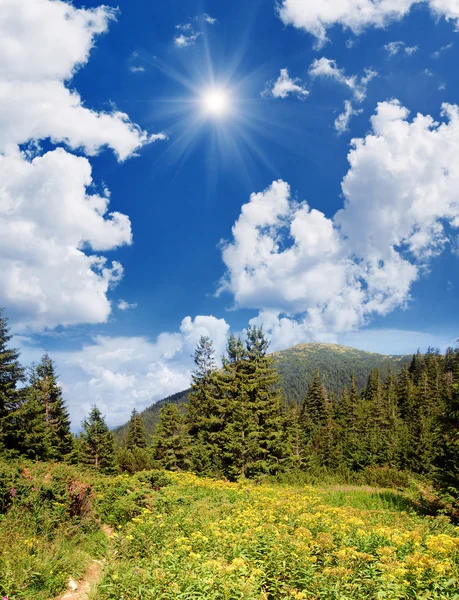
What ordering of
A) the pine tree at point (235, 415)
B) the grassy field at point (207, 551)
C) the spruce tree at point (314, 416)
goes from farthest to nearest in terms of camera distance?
the spruce tree at point (314, 416) < the pine tree at point (235, 415) < the grassy field at point (207, 551)

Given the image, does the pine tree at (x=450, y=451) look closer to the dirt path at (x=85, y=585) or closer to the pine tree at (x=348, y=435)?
the dirt path at (x=85, y=585)

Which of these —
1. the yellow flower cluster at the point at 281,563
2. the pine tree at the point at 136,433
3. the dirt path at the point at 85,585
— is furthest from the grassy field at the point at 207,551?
the pine tree at the point at 136,433

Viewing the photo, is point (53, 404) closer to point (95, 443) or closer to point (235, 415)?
point (95, 443)

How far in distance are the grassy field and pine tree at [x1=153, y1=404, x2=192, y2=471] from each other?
65.2ft

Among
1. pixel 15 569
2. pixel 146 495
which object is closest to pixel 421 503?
pixel 146 495

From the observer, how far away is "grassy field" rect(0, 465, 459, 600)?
4691 millimetres

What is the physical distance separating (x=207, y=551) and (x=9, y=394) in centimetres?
2399

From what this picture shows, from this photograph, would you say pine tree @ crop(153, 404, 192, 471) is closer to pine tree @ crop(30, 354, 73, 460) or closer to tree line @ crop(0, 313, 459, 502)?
tree line @ crop(0, 313, 459, 502)

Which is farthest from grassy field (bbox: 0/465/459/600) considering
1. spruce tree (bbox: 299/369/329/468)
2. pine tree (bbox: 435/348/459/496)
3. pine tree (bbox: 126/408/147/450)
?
spruce tree (bbox: 299/369/329/468)

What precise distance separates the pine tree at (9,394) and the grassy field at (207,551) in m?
14.4

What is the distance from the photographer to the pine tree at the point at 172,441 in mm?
31344

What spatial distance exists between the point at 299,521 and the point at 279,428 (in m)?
21.6

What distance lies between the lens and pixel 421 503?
1548 centimetres

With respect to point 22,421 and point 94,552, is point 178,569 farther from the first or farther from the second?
point 22,421
